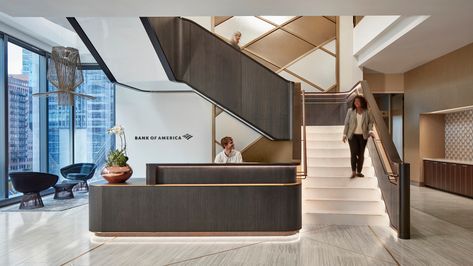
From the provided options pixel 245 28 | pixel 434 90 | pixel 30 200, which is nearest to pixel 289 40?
pixel 245 28

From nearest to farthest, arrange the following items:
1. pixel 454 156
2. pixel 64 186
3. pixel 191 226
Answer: pixel 191 226 < pixel 64 186 < pixel 454 156

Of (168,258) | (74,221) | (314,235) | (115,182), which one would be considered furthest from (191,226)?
(74,221)

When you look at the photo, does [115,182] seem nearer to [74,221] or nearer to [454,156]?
[74,221]

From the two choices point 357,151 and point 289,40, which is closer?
point 357,151

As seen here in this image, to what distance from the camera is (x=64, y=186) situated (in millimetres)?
9031

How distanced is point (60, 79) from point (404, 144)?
10.1 meters

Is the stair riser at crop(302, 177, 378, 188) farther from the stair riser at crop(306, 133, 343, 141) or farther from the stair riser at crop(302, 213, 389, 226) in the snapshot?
the stair riser at crop(306, 133, 343, 141)

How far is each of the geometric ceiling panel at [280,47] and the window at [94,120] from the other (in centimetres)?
480

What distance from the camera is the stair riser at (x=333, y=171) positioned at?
7418 millimetres

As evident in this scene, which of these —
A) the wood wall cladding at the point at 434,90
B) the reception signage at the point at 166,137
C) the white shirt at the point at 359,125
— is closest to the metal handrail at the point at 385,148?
the white shirt at the point at 359,125

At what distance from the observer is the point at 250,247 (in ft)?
16.4

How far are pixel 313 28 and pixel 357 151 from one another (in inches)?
210

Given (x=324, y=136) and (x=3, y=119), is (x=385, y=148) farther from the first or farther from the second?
(x=3, y=119)

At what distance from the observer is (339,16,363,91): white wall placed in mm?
11062
